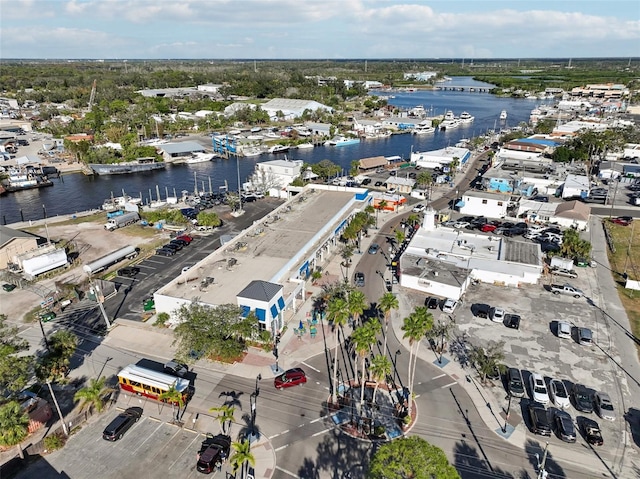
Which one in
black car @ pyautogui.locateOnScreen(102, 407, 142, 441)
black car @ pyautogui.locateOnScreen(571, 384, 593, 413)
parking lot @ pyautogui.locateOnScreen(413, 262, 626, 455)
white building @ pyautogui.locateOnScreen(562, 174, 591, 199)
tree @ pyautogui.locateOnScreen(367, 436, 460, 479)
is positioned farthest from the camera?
white building @ pyautogui.locateOnScreen(562, 174, 591, 199)

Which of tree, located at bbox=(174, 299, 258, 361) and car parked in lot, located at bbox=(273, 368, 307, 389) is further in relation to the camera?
tree, located at bbox=(174, 299, 258, 361)

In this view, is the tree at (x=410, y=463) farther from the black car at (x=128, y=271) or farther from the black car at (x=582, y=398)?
the black car at (x=128, y=271)

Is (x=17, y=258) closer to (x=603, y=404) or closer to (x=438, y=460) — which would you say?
(x=438, y=460)

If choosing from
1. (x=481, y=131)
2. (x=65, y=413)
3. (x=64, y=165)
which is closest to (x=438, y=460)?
(x=65, y=413)

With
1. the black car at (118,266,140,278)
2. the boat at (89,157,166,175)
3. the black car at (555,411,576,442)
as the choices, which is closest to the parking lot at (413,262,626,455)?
the black car at (555,411,576,442)

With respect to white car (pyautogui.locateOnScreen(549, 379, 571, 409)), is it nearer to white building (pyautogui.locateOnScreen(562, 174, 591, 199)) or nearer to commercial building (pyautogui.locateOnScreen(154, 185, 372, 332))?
commercial building (pyautogui.locateOnScreen(154, 185, 372, 332))

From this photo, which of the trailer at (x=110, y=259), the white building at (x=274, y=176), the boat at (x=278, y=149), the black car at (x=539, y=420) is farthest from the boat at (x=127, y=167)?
the black car at (x=539, y=420)

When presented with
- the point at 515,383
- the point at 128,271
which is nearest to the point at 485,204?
the point at 515,383
